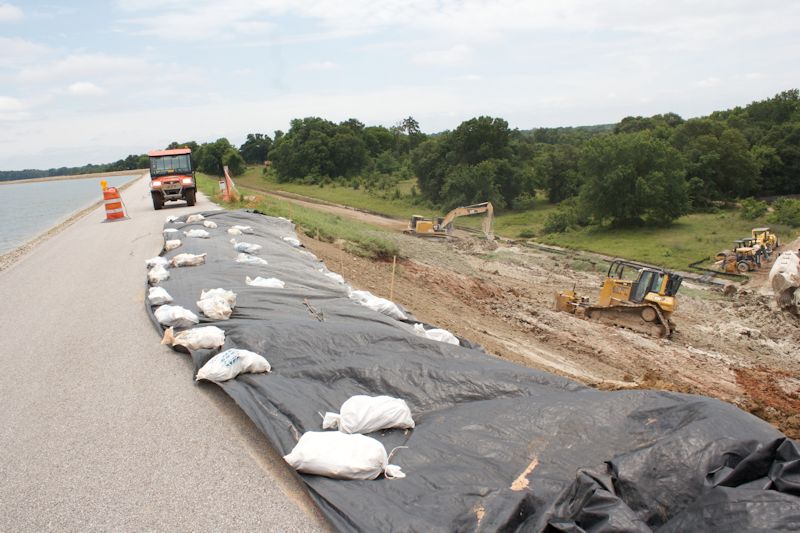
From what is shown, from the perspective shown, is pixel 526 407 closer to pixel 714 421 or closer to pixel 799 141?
pixel 714 421

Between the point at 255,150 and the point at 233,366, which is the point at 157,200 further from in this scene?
the point at 255,150

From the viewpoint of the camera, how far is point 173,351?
8.31 m

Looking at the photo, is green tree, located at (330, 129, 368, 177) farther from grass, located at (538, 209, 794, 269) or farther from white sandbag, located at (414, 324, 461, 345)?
white sandbag, located at (414, 324, 461, 345)

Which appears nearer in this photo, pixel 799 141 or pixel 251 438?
pixel 251 438

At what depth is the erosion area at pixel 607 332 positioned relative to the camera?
12.5 metres

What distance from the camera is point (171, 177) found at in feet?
81.6

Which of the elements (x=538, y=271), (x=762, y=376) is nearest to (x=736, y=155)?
(x=538, y=271)

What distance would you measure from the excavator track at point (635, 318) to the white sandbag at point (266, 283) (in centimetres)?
1120

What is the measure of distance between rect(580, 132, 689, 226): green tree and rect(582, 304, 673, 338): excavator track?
2453cm

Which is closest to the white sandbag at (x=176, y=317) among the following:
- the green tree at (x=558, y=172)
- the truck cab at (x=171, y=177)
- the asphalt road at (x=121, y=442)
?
the asphalt road at (x=121, y=442)

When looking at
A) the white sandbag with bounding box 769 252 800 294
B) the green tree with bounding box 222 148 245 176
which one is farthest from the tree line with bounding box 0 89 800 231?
the white sandbag with bounding box 769 252 800 294

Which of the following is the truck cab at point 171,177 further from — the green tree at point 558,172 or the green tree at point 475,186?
the green tree at point 558,172

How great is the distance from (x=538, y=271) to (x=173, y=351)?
22.5 metres

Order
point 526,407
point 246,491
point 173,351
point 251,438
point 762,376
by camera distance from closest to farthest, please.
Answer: point 246,491 → point 526,407 → point 251,438 → point 173,351 → point 762,376
